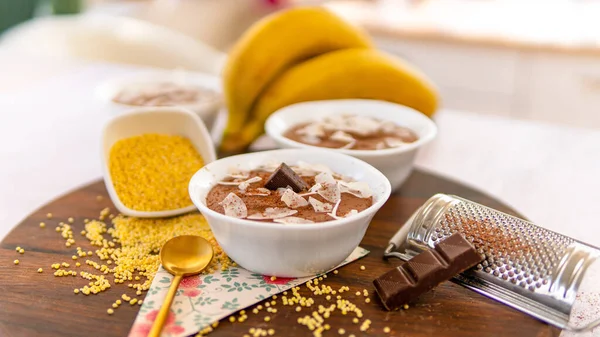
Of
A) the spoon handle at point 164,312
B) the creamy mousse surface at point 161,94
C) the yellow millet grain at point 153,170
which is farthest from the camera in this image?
the creamy mousse surface at point 161,94

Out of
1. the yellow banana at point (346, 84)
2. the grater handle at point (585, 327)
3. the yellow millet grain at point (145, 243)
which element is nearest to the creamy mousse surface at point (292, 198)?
the yellow millet grain at point (145, 243)

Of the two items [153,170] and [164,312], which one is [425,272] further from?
[153,170]

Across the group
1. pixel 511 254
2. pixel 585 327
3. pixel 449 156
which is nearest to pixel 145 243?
pixel 511 254

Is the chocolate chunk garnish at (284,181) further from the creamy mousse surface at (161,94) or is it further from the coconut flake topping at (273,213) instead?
the creamy mousse surface at (161,94)

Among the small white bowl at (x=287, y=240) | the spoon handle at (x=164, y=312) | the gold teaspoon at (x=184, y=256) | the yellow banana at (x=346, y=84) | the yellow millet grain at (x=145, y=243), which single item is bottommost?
the yellow millet grain at (x=145, y=243)

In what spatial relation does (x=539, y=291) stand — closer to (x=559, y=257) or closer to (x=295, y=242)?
(x=559, y=257)

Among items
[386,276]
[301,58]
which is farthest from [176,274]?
[301,58]

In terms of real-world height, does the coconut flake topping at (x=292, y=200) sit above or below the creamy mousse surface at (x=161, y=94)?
above
